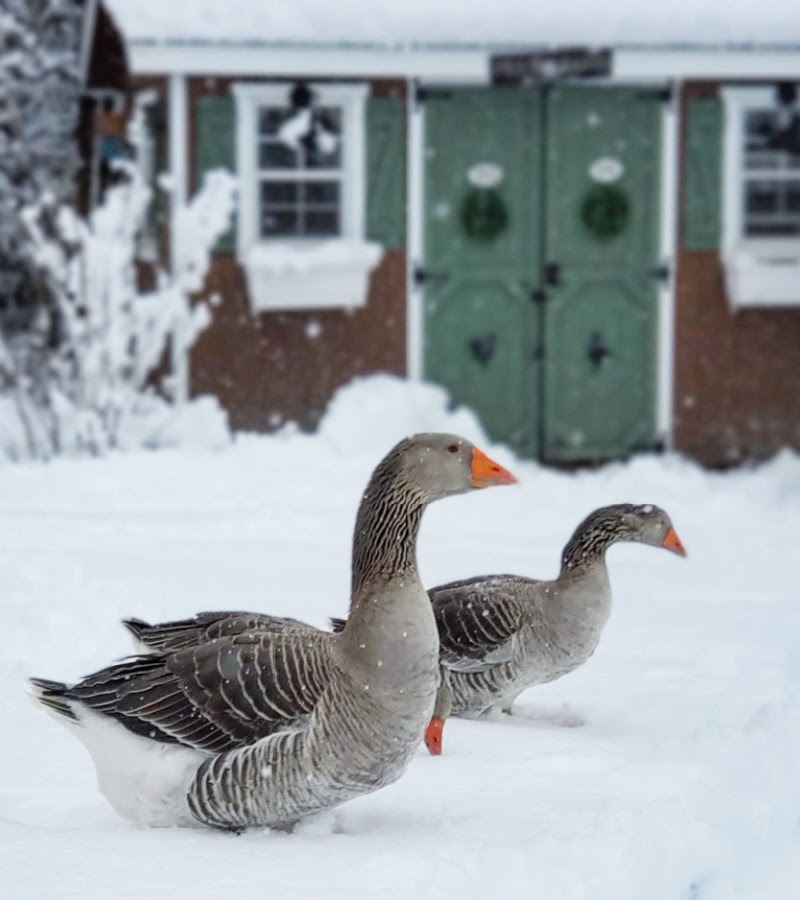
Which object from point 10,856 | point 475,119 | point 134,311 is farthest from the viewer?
point 475,119

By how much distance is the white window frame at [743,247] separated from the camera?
47.7 feet

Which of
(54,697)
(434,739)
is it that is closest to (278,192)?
(434,739)

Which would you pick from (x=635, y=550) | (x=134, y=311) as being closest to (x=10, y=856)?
(x=635, y=550)

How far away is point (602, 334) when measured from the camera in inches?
576

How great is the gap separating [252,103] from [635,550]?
5.06 metres

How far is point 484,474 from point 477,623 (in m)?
1.35

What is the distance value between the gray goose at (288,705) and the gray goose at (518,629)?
3.94 ft

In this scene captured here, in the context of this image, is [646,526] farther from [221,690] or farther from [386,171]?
[386,171]

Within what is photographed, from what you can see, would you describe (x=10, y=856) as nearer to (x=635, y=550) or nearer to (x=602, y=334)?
(x=635, y=550)

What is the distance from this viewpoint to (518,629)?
659cm

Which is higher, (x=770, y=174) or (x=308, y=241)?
(x=770, y=174)

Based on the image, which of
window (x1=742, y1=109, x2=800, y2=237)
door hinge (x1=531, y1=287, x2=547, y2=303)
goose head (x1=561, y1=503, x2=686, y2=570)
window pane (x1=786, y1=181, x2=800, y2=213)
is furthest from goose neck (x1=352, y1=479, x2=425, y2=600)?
window pane (x1=786, y1=181, x2=800, y2=213)

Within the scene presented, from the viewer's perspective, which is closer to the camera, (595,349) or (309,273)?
(309,273)

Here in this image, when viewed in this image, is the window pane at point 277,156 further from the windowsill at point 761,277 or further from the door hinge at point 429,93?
the windowsill at point 761,277
